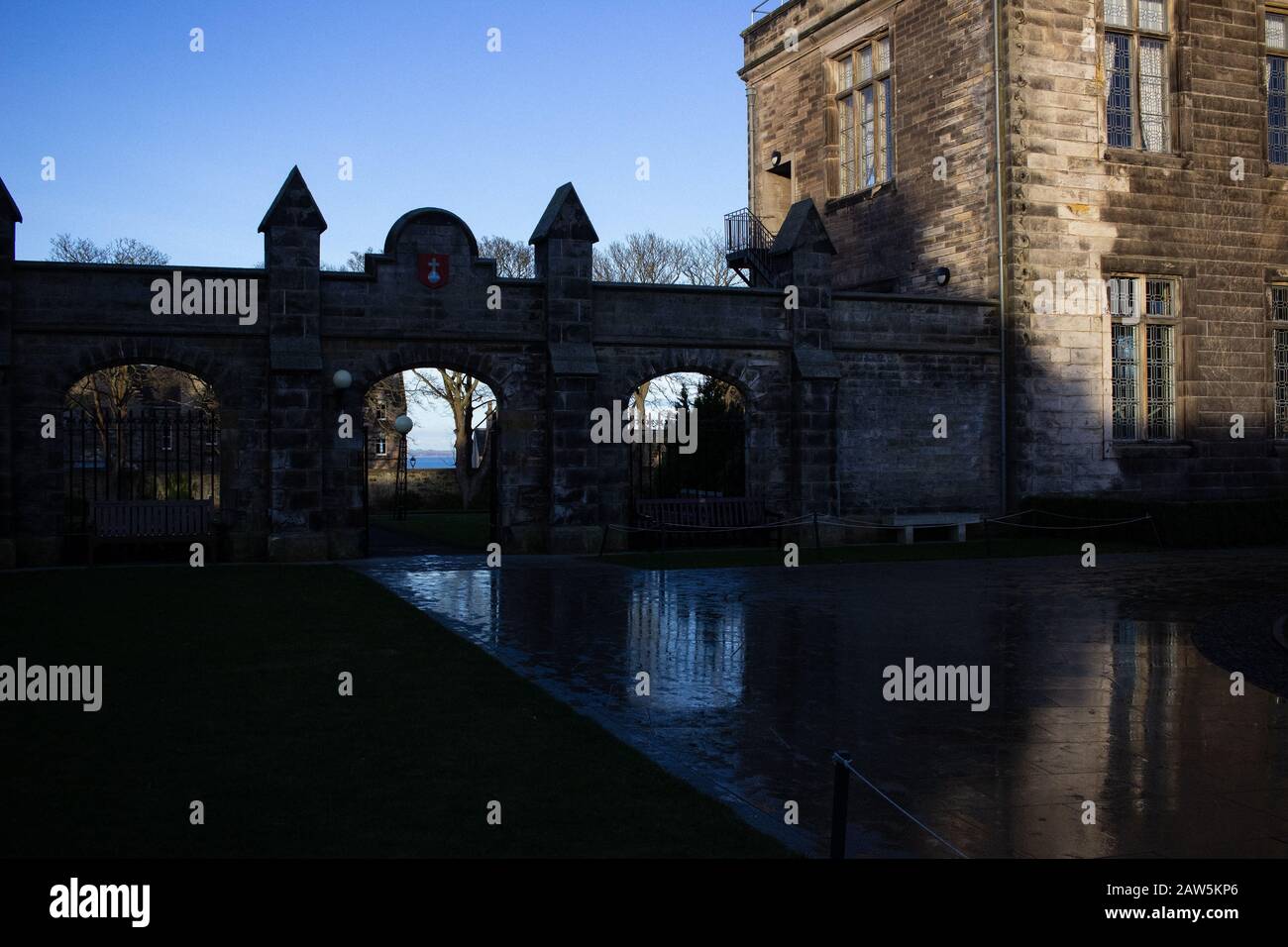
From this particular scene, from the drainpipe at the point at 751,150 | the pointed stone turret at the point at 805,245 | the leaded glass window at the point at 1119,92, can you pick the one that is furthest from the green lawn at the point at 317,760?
the drainpipe at the point at 751,150

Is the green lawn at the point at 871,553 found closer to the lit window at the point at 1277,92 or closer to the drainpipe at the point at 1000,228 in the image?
the drainpipe at the point at 1000,228

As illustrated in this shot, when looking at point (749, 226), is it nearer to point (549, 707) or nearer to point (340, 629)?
point (340, 629)

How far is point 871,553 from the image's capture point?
20047mm

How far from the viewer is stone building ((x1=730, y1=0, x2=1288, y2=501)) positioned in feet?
76.8

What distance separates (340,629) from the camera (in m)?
11.5

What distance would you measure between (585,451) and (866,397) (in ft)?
19.2

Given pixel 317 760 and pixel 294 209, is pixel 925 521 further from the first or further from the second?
pixel 317 760

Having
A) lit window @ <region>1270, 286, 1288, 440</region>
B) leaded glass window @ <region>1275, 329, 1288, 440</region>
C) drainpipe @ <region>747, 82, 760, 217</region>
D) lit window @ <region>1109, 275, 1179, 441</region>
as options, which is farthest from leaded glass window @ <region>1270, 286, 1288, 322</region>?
drainpipe @ <region>747, 82, 760, 217</region>

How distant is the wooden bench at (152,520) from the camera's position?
722 inches

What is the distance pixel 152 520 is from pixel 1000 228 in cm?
1683

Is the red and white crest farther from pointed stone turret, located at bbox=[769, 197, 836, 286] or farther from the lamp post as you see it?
the lamp post

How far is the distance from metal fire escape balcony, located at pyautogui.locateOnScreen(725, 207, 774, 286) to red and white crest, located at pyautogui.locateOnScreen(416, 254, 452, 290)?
1061cm

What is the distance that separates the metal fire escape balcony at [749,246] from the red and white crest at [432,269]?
34.8 feet

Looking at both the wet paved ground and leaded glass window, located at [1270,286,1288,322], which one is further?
leaded glass window, located at [1270,286,1288,322]
